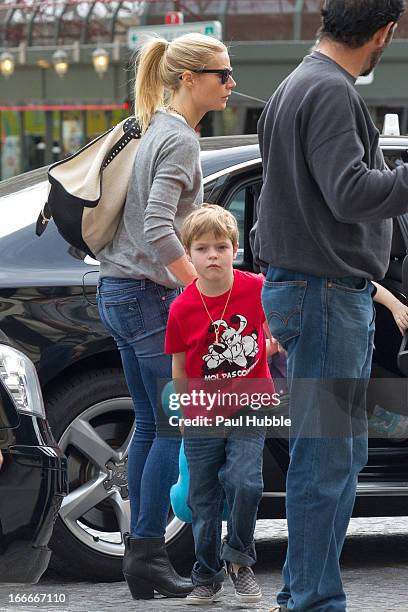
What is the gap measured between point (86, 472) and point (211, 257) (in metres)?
1.13

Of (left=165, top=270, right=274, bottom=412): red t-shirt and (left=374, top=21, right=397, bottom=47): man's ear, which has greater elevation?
(left=374, top=21, right=397, bottom=47): man's ear

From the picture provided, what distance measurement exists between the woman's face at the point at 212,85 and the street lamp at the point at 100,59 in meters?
23.8

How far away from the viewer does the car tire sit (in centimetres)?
517

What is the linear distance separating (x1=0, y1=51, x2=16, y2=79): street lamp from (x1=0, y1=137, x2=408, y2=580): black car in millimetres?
25519

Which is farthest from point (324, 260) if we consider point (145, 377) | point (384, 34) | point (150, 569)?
point (150, 569)

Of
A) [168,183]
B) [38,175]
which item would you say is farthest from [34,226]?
[168,183]

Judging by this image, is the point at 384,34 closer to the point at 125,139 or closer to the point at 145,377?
the point at 125,139

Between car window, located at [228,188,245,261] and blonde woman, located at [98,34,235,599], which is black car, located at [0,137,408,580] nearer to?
car window, located at [228,188,245,261]

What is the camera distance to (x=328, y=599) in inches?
156

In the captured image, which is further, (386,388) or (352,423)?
(386,388)

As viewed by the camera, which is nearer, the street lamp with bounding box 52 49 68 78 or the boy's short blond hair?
the boy's short blond hair

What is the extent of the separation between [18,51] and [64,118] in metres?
1.73

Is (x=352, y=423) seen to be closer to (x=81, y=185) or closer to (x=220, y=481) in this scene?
(x=220, y=481)

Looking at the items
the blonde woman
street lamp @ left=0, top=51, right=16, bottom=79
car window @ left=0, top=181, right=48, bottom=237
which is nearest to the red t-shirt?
the blonde woman
